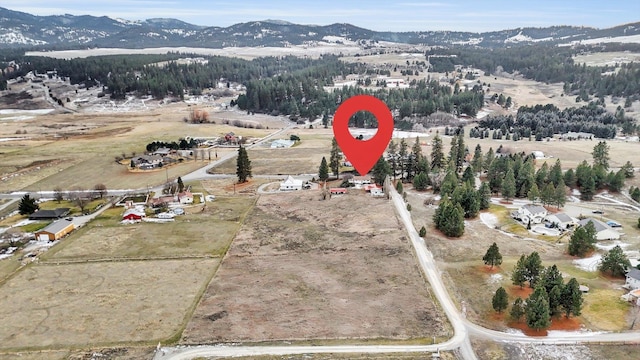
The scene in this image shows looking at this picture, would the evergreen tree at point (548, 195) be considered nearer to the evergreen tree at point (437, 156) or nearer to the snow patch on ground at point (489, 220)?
the snow patch on ground at point (489, 220)

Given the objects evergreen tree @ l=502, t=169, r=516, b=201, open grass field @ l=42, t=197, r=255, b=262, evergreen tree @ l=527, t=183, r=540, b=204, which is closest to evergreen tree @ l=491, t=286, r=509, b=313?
open grass field @ l=42, t=197, r=255, b=262

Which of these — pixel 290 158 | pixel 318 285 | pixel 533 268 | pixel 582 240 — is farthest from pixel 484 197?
pixel 290 158

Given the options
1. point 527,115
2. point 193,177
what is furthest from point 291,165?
point 527,115

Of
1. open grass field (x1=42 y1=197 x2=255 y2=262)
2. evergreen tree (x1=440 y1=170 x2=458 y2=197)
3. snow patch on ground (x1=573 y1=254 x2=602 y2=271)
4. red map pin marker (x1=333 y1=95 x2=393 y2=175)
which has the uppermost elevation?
red map pin marker (x1=333 y1=95 x2=393 y2=175)

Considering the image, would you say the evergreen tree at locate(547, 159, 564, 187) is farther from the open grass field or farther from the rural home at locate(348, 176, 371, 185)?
the open grass field

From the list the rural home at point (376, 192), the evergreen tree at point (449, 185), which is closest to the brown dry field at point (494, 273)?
the evergreen tree at point (449, 185)

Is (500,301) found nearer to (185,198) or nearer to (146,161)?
(185,198)
